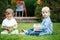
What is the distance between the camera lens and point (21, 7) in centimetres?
1611

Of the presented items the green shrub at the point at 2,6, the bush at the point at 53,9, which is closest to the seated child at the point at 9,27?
the green shrub at the point at 2,6

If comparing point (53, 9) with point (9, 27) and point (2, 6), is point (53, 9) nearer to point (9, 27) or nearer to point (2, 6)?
point (2, 6)

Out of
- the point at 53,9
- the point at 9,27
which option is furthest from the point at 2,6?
the point at 9,27

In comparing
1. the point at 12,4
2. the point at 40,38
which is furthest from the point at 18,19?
the point at 40,38

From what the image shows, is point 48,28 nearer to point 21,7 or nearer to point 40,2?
point 40,2

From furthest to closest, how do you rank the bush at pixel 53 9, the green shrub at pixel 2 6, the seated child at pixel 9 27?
the bush at pixel 53 9 → the green shrub at pixel 2 6 → the seated child at pixel 9 27

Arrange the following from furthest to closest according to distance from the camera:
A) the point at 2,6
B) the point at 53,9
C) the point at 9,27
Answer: the point at 53,9, the point at 2,6, the point at 9,27

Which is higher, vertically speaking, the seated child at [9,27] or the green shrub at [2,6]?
the green shrub at [2,6]

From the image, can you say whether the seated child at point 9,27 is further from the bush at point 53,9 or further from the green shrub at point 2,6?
the bush at point 53,9

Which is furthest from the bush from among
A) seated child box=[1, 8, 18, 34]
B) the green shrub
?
seated child box=[1, 8, 18, 34]

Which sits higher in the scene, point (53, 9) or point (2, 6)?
point (2, 6)

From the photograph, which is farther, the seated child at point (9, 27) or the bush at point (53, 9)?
the bush at point (53, 9)

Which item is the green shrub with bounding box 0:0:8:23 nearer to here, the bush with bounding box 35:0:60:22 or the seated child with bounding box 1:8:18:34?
the bush with bounding box 35:0:60:22

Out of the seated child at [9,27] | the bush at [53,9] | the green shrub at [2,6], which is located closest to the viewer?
the seated child at [9,27]
